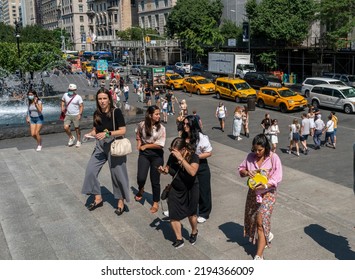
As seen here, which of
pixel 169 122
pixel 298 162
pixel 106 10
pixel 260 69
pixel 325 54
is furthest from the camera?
pixel 106 10

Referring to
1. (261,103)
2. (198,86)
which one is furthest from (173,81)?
(261,103)

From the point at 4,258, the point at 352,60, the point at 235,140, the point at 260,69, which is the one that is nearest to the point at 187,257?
the point at 4,258

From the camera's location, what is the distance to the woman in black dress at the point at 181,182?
529 centimetres

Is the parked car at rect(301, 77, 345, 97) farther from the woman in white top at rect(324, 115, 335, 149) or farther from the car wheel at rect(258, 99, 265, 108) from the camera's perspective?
the woman in white top at rect(324, 115, 335, 149)

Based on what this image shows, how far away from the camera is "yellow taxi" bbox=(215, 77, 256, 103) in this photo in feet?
94.2

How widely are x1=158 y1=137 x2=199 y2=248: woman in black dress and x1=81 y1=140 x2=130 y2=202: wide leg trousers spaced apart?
1116mm

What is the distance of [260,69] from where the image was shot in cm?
4791

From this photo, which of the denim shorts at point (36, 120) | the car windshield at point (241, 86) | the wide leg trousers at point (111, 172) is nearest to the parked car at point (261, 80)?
the car windshield at point (241, 86)

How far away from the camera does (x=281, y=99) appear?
2475 centimetres

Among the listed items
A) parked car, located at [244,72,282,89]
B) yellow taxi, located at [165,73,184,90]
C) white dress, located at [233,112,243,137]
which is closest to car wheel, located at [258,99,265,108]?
parked car, located at [244,72,282,89]

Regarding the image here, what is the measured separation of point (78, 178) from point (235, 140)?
961 cm

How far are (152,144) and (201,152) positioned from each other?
33.1 inches

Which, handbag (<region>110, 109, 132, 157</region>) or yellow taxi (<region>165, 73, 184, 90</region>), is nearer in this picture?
handbag (<region>110, 109, 132, 157</region>)

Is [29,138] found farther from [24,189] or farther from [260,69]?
[260,69]
